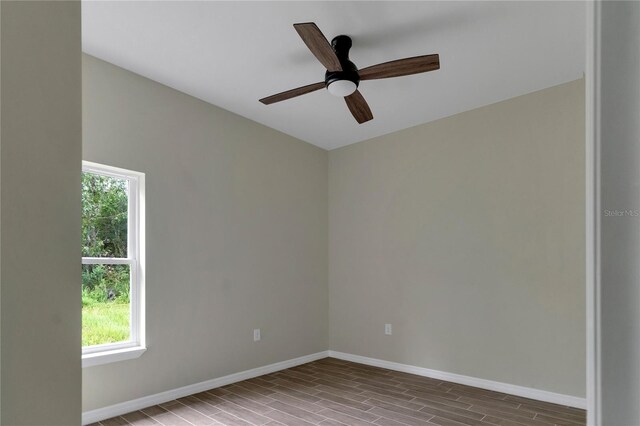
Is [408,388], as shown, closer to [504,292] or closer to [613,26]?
[504,292]

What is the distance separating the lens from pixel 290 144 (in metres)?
4.97

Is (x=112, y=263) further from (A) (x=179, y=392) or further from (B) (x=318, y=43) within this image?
(B) (x=318, y=43)

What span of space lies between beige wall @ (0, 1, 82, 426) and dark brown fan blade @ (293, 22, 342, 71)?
154cm

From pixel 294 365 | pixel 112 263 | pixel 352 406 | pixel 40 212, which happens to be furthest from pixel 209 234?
pixel 40 212

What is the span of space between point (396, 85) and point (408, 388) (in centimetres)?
269

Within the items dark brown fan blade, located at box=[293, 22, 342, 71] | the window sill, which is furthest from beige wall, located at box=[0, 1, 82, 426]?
the window sill

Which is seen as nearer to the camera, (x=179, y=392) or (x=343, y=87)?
(x=343, y=87)

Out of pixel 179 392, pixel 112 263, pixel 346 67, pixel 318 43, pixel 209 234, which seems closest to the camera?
pixel 318 43

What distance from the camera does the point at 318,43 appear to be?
2436 millimetres

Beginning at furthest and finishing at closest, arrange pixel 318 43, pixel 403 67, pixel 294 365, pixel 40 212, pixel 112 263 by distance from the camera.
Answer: pixel 294 365
pixel 112 263
pixel 403 67
pixel 318 43
pixel 40 212

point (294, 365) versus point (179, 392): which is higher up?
point (179, 392)

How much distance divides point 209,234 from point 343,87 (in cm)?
198

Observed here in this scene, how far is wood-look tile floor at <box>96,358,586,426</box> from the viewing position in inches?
127

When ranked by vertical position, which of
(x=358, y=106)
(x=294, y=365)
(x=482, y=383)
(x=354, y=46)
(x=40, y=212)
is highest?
(x=354, y=46)
